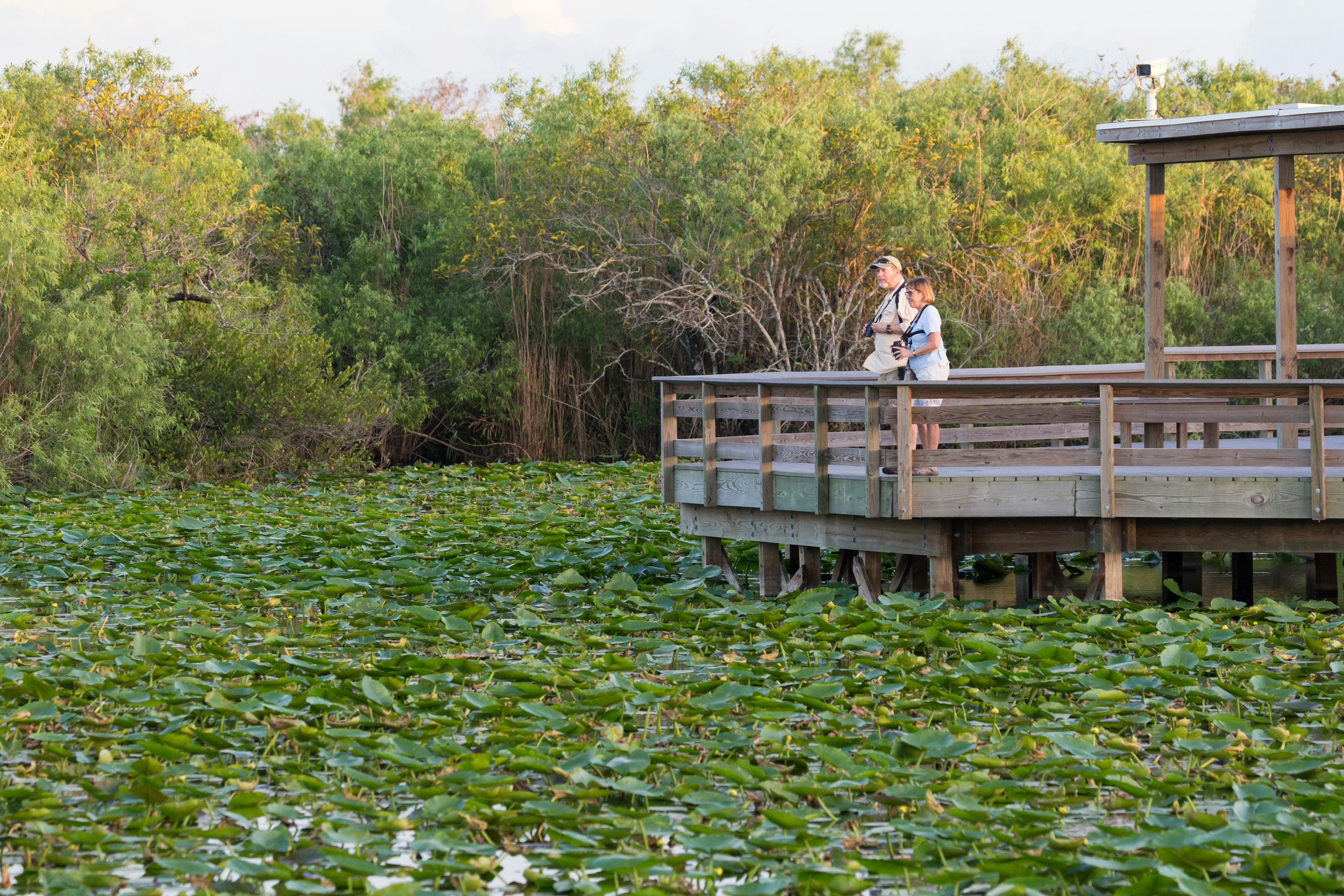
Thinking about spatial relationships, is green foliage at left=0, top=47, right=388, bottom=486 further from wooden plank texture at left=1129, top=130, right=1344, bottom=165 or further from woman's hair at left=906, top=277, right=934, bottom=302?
wooden plank texture at left=1129, top=130, right=1344, bottom=165

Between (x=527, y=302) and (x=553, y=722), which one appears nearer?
(x=553, y=722)

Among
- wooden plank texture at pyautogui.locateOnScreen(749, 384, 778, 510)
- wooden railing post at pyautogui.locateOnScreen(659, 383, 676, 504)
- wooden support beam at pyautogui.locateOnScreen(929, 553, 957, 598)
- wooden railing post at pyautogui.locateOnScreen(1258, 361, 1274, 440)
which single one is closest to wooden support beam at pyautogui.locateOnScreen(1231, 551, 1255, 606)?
wooden railing post at pyautogui.locateOnScreen(1258, 361, 1274, 440)

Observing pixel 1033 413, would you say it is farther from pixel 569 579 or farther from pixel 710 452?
pixel 569 579

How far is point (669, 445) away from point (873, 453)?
165 cm

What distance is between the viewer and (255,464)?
15867 millimetres

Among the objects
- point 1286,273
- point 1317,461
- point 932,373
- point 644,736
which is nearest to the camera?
point 644,736

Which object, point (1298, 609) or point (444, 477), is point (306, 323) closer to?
point (444, 477)

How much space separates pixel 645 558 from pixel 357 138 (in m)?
13.0

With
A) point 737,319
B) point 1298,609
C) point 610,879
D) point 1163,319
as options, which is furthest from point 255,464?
point 610,879

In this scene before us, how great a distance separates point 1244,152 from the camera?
28.4ft

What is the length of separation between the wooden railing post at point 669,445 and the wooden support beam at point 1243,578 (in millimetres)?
3217

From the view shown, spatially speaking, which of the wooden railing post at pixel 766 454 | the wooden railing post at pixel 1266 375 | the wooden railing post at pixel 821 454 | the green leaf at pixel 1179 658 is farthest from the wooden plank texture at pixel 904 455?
the wooden railing post at pixel 1266 375

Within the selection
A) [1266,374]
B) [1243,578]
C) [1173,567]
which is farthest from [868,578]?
[1266,374]

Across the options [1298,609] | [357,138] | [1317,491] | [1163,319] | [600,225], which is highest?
[357,138]
